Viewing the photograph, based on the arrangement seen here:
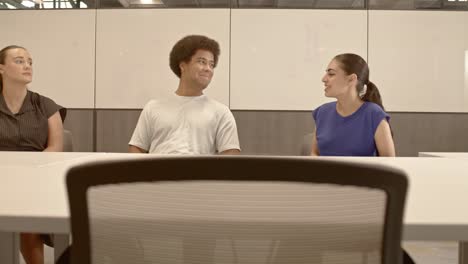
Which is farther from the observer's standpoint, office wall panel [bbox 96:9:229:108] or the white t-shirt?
office wall panel [bbox 96:9:229:108]

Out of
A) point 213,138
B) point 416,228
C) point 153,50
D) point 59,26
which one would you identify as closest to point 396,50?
point 153,50

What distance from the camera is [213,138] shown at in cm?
262

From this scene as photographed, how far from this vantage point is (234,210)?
656 millimetres

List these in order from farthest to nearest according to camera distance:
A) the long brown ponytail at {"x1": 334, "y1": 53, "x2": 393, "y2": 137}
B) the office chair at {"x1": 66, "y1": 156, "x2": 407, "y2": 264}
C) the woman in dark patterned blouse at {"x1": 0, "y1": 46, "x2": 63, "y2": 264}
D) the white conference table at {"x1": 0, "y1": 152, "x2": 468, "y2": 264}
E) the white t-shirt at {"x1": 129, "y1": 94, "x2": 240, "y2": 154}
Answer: the long brown ponytail at {"x1": 334, "y1": 53, "x2": 393, "y2": 137} < the woman in dark patterned blouse at {"x1": 0, "y1": 46, "x2": 63, "y2": 264} < the white t-shirt at {"x1": 129, "y1": 94, "x2": 240, "y2": 154} < the white conference table at {"x1": 0, "y1": 152, "x2": 468, "y2": 264} < the office chair at {"x1": 66, "y1": 156, "x2": 407, "y2": 264}

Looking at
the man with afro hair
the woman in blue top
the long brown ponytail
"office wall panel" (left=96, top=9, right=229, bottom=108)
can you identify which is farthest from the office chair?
"office wall panel" (left=96, top=9, right=229, bottom=108)

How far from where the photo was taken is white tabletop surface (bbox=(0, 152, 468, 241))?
0.94 meters

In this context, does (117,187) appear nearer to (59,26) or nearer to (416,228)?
(416,228)

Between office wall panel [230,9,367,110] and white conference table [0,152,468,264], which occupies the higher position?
office wall panel [230,9,367,110]

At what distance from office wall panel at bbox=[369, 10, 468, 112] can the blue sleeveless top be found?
1812mm

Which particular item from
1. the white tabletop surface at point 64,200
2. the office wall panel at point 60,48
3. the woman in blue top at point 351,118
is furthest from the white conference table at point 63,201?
the office wall panel at point 60,48

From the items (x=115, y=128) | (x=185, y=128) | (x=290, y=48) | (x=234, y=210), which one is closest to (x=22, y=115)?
(x=185, y=128)

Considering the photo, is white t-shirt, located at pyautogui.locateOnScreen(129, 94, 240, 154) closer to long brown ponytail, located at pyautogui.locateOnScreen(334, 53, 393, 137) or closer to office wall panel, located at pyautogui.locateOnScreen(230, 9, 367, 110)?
long brown ponytail, located at pyautogui.locateOnScreen(334, 53, 393, 137)

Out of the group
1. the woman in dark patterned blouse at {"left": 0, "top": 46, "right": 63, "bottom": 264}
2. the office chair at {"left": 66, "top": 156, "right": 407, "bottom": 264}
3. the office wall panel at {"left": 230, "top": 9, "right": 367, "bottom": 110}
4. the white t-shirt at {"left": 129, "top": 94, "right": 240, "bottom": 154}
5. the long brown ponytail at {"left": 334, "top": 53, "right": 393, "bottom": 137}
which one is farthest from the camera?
the office wall panel at {"left": 230, "top": 9, "right": 367, "bottom": 110}

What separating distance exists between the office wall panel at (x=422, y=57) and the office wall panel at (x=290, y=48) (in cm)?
19
